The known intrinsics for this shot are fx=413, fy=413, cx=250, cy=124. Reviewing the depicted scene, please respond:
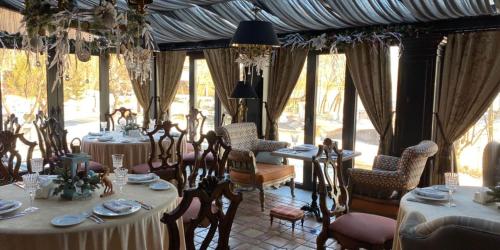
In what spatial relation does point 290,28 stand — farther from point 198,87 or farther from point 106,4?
point 106,4

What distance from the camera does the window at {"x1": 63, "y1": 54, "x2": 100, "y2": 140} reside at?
8.28 meters

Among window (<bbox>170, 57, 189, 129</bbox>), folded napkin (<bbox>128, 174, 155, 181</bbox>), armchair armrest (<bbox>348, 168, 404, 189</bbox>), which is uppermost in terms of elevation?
window (<bbox>170, 57, 189, 129</bbox>)

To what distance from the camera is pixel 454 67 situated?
16.9 feet

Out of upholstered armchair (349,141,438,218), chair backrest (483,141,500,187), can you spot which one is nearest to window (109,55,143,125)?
upholstered armchair (349,141,438,218)

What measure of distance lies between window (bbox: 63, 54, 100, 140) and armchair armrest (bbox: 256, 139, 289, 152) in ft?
13.5

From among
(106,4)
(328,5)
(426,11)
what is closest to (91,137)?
(106,4)

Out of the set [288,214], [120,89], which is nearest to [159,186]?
[288,214]

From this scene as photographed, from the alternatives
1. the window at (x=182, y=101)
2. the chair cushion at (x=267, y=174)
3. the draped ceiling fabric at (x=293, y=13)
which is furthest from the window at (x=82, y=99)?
the chair cushion at (x=267, y=174)

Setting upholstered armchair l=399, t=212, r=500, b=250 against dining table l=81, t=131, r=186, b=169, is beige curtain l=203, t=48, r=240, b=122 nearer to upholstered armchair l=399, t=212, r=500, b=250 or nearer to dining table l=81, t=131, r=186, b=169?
dining table l=81, t=131, r=186, b=169

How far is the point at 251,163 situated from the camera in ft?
18.2

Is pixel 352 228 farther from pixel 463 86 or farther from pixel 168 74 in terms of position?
pixel 168 74

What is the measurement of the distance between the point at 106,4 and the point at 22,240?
1.71m

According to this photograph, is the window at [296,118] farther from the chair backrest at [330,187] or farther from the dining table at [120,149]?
the chair backrest at [330,187]

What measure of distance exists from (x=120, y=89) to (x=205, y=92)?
206 centimetres
